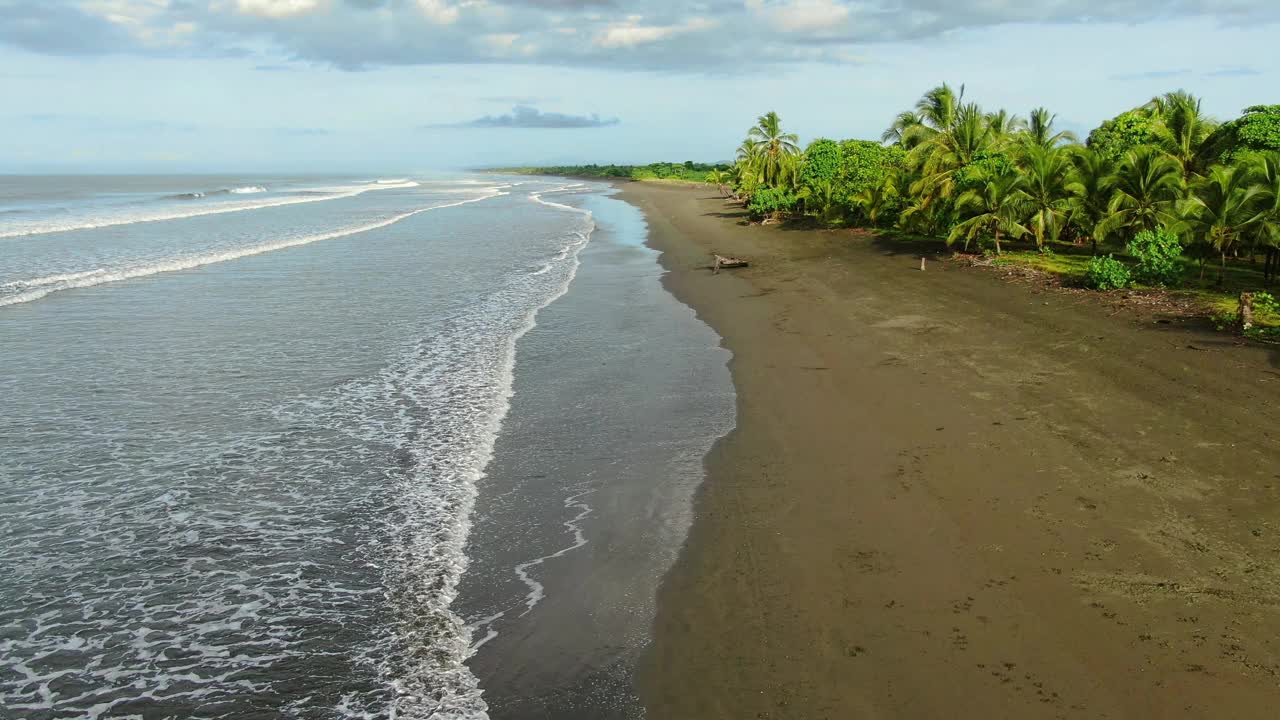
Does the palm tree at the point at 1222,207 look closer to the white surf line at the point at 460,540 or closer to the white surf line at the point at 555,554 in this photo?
the white surf line at the point at 460,540

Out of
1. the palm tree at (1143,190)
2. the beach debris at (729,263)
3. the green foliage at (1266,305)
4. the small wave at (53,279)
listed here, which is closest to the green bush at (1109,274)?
the green foliage at (1266,305)

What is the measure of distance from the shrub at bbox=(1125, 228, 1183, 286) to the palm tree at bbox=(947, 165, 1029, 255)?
19.1 feet

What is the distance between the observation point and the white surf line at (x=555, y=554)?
7539mm

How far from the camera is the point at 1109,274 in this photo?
20500 millimetres

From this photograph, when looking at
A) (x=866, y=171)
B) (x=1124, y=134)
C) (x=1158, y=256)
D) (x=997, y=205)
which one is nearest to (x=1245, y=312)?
(x=1158, y=256)

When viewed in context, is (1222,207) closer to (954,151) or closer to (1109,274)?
(1109,274)

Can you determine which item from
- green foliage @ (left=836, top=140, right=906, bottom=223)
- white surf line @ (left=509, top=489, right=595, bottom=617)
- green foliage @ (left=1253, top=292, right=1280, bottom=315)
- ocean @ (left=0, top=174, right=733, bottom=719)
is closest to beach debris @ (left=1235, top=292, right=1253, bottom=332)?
green foliage @ (left=1253, top=292, right=1280, bottom=315)

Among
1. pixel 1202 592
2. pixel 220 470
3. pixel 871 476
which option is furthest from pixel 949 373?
pixel 220 470

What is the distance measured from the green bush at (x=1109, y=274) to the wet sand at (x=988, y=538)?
13.9ft

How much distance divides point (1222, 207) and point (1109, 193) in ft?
20.9

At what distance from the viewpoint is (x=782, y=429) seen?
1193 cm

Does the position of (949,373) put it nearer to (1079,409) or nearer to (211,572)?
(1079,409)

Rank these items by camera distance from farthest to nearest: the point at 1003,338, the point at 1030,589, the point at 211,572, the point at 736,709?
the point at 1003,338
the point at 211,572
the point at 1030,589
the point at 736,709

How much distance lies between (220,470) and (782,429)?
26.1 ft
